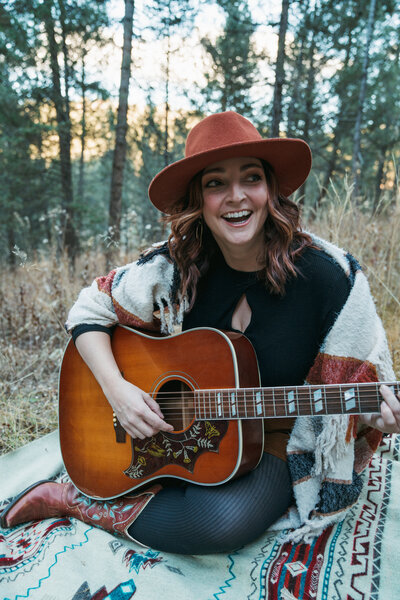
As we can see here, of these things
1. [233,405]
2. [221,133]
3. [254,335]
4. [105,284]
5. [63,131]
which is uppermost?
[63,131]

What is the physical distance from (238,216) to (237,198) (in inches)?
2.8

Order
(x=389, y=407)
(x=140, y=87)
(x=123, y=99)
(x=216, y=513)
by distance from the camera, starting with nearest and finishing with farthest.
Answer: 1. (x=389, y=407)
2. (x=216, y=513)
3. (x=123, y=99)
4. (x=140, y=87)

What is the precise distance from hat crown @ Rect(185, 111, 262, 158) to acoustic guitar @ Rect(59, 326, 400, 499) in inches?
27.2

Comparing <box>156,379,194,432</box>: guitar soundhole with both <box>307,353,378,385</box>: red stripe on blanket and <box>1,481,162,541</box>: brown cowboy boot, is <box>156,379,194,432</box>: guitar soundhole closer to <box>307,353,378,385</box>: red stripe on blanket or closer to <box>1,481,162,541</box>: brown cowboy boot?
<box>1,481,162,541</box>: brown cowboy boot

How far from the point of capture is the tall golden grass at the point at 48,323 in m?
2.44

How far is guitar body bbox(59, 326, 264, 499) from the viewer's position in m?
1.40

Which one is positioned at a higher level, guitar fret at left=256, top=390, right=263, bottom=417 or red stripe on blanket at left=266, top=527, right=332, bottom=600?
guitar fret at left=256, top=390, right=263, bottom=417

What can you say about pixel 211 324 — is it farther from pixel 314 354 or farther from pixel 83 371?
pixel 83 371

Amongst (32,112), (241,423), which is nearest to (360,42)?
(32,112)

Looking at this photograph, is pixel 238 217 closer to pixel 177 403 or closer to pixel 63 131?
pixel 177 403

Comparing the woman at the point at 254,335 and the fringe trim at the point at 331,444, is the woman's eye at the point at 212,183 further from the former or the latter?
the fringe trim at the point at 331,444

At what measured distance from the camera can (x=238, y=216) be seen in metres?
1.49

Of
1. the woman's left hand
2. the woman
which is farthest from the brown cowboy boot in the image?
the woman's left hand

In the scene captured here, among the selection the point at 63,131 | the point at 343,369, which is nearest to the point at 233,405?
the point at 343,369
